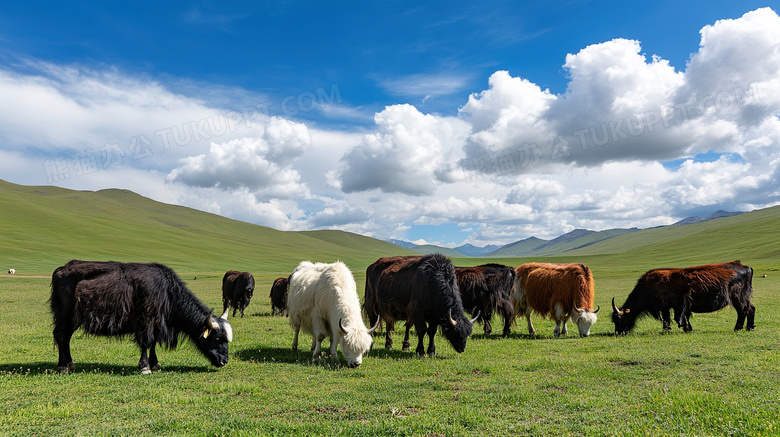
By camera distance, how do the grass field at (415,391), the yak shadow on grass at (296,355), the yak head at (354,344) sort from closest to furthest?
the grass field at (415,391) < the yak head at (354,344) < the yak shadow on grass at (296,355)

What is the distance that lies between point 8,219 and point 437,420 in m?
158

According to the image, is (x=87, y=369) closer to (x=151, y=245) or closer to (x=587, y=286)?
(x=587, y=286)

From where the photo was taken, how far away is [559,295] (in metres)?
16.5

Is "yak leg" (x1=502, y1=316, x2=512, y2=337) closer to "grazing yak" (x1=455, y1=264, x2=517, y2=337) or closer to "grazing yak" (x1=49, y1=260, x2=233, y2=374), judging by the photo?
"grazing yak" (x1=455, y1=264, x2=517, y2=337)

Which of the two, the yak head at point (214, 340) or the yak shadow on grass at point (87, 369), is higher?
the yak head at point (214, 340)

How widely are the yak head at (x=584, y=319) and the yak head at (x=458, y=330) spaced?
594cm

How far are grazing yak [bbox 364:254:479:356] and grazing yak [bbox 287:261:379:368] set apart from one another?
177cm

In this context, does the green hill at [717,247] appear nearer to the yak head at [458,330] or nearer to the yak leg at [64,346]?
the yak head at [458,330]

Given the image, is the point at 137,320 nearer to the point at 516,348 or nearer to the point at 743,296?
the point at 516,348

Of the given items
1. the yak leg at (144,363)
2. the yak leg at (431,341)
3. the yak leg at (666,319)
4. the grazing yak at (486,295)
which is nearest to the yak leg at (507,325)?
the grazing yak at (486,295)

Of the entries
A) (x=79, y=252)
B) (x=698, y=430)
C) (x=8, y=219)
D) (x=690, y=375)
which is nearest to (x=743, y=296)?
(x=690, y=375)

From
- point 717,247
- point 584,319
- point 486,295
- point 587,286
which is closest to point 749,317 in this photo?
point 587,286

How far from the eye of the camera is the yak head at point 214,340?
1064 cm

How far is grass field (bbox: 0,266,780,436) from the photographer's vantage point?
20.9 feet
